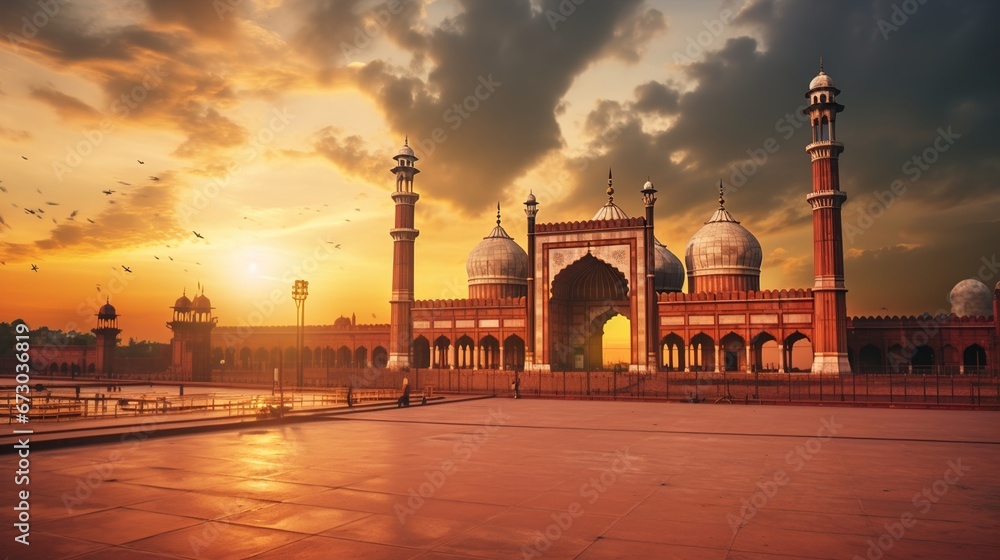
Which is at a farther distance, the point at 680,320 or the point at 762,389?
the point at 680,320

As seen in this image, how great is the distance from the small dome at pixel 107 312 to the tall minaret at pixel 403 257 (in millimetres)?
29658

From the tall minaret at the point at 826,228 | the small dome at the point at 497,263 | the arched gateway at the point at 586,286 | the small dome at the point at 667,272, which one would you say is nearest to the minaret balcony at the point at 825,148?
the tall minaret at the point at 826,228

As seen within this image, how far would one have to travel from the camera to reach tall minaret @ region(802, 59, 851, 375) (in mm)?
42281

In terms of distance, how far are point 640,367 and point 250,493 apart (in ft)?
122

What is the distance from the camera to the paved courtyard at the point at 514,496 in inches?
286

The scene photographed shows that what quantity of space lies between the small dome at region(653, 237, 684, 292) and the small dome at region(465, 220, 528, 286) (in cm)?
1176

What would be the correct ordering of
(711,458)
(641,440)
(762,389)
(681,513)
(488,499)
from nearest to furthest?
(681,513) < (488,499) < (711,458) < (641,440) < (762,389)

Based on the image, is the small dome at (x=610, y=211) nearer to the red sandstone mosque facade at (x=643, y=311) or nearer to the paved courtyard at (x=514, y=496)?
the red sandstone mosque facade at (x=643, y=311)

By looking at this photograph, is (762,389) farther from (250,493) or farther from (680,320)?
(250,493)

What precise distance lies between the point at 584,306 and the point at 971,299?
3172cm

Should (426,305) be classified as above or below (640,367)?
above

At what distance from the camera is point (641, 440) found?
16375 millimetres

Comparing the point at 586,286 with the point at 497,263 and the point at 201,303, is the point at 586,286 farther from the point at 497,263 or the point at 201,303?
the point at 201,303

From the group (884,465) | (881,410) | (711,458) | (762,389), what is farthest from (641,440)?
(762,389)
